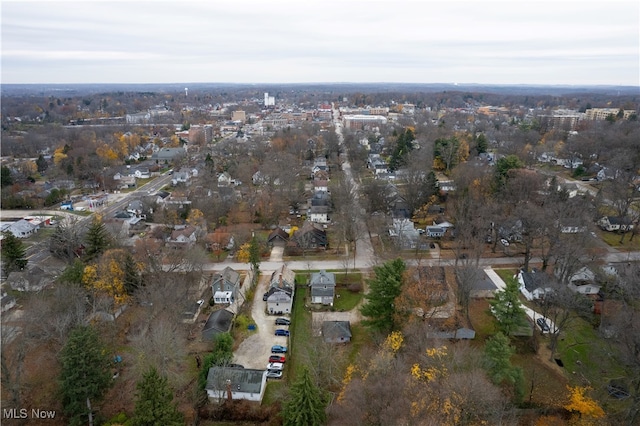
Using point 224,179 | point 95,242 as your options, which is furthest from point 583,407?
point 224,179

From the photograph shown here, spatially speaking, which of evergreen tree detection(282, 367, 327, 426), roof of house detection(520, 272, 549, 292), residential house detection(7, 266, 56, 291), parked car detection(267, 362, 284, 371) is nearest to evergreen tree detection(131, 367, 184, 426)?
evergreen tree detection(282, 367, 327, 426)

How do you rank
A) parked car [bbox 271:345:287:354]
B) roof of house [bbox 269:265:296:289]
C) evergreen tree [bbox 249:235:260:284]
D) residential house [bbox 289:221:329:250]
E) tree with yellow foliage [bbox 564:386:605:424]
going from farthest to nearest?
residential house [bbox 289:221:329:250]
evergreen tree [bbox 249:235:260:284]
roof of house [bbox 269:265:296:289]
parked car [bbox 271:345:287:354]
tree with yellow foliage [bbox 564:386:605:424]

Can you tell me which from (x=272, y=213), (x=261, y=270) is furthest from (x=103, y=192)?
(x=261, y=270)

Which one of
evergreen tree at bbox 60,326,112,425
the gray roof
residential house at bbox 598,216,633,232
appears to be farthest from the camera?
residential house at bbox 598,216,633,232

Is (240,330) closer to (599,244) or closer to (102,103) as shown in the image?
(599,244)

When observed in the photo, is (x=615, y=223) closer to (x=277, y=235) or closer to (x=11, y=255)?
(x=277, y=235)

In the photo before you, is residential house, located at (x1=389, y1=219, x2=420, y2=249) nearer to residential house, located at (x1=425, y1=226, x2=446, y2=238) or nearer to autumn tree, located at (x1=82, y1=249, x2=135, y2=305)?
residential house, located at (x1=425, y1=226, x2=446, y2=238)
